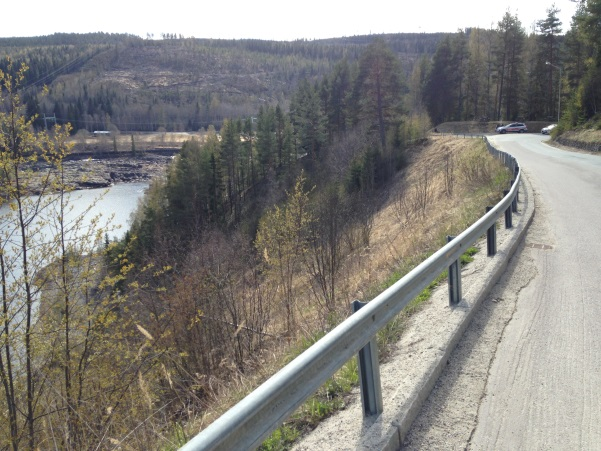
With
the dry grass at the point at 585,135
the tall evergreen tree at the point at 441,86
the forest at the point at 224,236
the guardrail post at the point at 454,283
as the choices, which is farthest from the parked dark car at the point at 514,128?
the guardrail post at the point at 454,283

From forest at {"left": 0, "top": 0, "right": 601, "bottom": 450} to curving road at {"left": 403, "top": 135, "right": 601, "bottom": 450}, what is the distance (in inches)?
82.2

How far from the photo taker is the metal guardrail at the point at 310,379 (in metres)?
2.16

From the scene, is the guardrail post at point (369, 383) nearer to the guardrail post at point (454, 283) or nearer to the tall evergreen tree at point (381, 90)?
the guardrail post at point (454, 283)

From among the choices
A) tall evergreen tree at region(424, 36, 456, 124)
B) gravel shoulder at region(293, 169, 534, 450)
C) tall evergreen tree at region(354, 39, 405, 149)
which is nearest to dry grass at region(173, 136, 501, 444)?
gravel shoulder at region(293, 169, 534, 450)

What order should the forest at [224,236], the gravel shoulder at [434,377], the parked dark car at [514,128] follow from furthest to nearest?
the parked dark car at [514,128], the forest at [224,236], the gravel shoulder at [434,377]

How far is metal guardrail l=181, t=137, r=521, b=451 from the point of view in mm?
2156

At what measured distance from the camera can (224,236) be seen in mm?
41875

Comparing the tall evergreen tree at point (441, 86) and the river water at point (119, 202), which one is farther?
the tall evergreen tree at point (441, 86)

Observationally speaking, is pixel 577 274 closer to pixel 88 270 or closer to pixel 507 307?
pixel 507 307

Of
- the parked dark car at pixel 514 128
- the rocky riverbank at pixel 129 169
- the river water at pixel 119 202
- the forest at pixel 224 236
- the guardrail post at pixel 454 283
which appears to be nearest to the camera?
the guardrail post at pixel 454 283

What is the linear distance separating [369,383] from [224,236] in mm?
39024

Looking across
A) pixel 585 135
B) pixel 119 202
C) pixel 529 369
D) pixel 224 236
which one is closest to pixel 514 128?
pixel 585 135

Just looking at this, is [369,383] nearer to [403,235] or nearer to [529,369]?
[529,369]

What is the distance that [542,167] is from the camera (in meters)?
21.8
